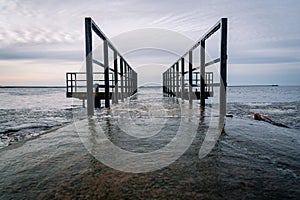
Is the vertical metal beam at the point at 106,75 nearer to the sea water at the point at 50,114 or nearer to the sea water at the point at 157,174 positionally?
the sea water at the point at 50,114

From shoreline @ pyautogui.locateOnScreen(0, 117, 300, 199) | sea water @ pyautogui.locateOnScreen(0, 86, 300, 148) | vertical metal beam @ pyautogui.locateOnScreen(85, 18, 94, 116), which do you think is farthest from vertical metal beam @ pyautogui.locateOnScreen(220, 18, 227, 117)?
sea water @ pyautogui.locateOnScreen(0, 86, 300, 148)

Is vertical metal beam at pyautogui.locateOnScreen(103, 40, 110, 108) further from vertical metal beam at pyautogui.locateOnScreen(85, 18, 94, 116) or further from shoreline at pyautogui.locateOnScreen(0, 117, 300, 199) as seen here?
shoreline at pyautogui.locateOnScreen(0, 117, 300, 199)

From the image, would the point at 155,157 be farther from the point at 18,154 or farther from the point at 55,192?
the point at 18,154

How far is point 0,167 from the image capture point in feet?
4.31

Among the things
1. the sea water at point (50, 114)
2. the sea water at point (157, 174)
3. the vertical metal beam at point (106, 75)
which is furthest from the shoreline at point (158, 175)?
the vertical metal beam at point (106, 75)

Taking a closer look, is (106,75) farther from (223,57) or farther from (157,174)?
(157,174)

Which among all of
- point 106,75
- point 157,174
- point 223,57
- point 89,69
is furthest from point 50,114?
point 157,174

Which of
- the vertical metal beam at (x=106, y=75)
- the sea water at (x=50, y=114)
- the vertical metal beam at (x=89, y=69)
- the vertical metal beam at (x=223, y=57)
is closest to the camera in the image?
the vertical metal beam at (x=223, y=57)

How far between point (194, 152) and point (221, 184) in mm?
530

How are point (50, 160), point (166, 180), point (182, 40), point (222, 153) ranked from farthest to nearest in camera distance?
point (182, 40) → point (222, 153) → point (50, 160) → point (166, 180)

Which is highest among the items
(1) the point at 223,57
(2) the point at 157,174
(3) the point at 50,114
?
(1) the point at 223,57

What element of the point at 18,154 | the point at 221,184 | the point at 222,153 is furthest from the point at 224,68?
the point at 18,154

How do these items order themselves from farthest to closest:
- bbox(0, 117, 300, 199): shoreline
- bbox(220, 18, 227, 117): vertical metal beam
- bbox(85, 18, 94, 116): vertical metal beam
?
bbox(85, 18, 94, 116): vertical metal beam
bbox(220, 18, 227, 117): vertical metal beam
bbox(0, 117, 300, 199): shoreline

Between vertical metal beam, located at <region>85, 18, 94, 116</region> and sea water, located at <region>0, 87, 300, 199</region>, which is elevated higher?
vertical metal beam, located at <region>85, 18, 94, 116</region>
